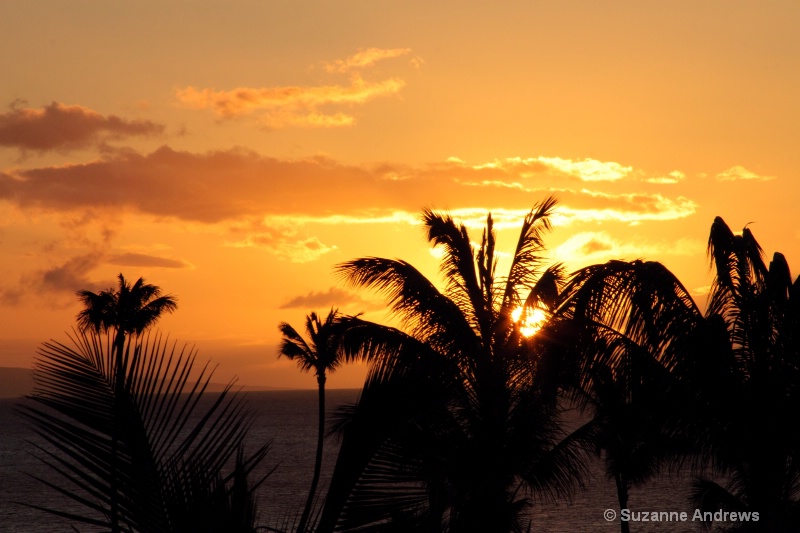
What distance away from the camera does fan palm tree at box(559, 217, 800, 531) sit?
11953mm

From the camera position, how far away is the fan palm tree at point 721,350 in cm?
1195

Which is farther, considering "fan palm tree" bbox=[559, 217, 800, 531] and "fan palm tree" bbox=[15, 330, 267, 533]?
"fan palm tree" bbox=[559, 217, 800, 531]

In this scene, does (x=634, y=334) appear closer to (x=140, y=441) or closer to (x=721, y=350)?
(x=721, y=350)

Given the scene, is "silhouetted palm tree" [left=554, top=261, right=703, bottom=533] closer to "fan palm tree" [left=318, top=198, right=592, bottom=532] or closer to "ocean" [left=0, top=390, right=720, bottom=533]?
"fan palm tree" [left=318, top=198, right=592, bottom=532]

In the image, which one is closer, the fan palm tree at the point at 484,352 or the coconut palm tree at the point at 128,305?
the fan palm tree at the point at 484,352

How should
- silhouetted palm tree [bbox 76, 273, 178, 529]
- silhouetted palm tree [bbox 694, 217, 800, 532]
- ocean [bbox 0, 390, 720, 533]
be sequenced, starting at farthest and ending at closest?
1. ocean [bbox 0, 390, 720, 533]
2. silhouetted palm tree [bbox 76, 273, 178, 529]
3. silhouetted palm tree [bbox 694, 217, 800, 532]

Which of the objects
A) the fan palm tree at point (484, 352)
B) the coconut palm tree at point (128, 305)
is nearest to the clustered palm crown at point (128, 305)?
the coconut palm tree at point (128, 305)

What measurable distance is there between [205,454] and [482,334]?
12028 millimetres

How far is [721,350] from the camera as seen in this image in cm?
1187

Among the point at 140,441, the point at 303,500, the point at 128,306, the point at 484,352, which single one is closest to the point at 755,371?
the point at 484,352

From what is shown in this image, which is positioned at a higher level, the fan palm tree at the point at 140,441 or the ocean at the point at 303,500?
the fan palm tree at the point at 140,441

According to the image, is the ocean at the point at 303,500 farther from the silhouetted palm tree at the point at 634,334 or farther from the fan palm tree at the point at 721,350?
the fan palm tree at the point at 721,350

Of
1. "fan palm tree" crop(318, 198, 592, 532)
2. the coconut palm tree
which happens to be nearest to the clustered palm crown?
the coconut palm tree

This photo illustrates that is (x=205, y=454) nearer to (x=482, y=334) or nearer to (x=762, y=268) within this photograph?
(x=762, y=268)
